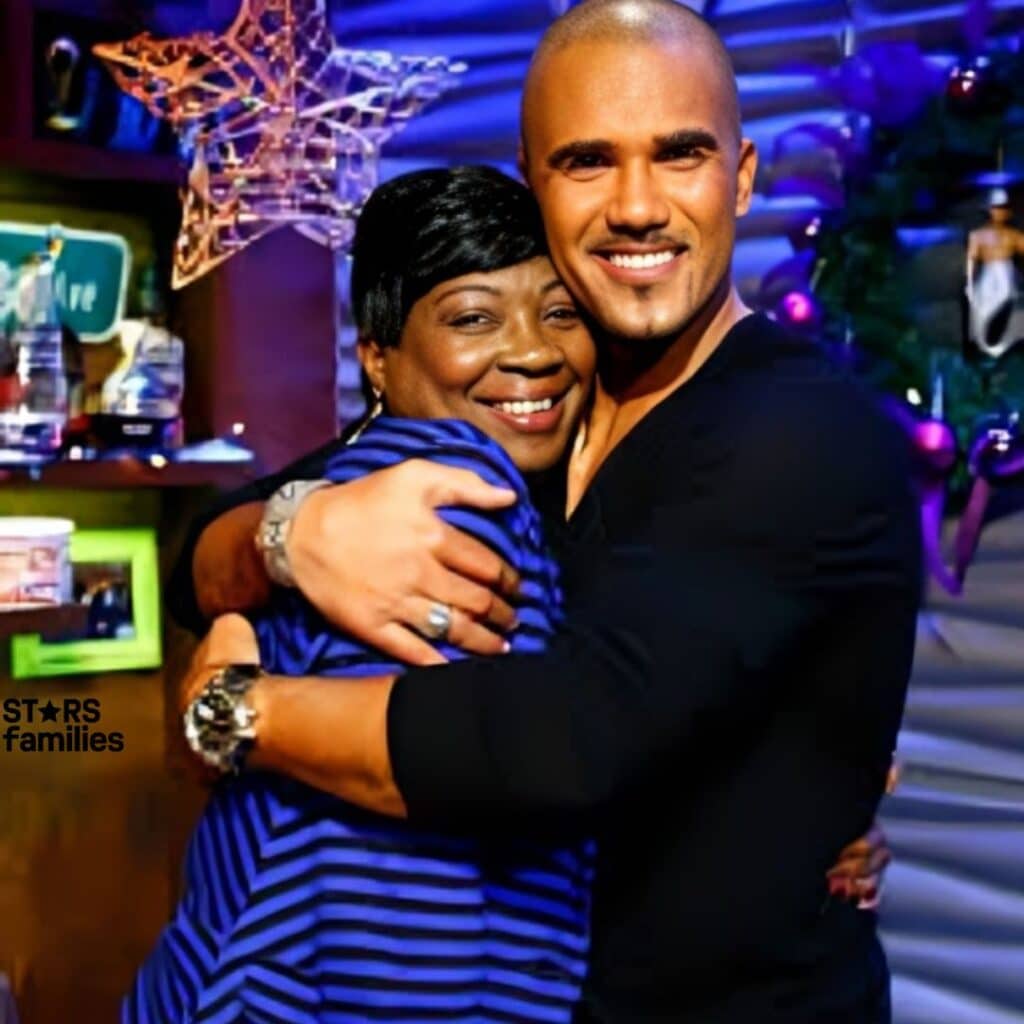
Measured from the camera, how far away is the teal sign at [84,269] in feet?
8.93

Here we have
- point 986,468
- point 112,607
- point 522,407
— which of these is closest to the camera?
point 522,407

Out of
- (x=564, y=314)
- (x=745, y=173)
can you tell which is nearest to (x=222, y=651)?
(x=564, y=314)

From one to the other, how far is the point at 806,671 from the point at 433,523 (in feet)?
1.06

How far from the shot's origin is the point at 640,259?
1367 millimetres

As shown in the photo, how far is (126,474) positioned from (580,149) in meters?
1.45

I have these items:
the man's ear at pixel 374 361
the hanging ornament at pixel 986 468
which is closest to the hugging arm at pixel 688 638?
the man's ear at pixel 374 361

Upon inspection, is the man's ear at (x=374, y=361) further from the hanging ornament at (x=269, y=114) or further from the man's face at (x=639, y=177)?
the hanging ornament at (x=269, y=114)

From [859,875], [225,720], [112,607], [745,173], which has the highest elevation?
[745,173]

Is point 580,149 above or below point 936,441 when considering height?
above

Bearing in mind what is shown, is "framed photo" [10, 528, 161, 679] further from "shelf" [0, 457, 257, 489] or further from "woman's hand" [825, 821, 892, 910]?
"woman's hand" [825, 821, 892, 910]

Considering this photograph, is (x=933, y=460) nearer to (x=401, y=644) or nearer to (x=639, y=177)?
(x=639, y=177)

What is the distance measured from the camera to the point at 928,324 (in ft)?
8.27

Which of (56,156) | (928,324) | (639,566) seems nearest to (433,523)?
(639,566)

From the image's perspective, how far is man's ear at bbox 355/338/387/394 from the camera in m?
1.53
